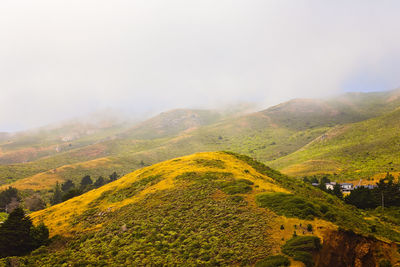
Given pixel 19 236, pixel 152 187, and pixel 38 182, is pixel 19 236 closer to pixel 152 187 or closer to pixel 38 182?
pixel 152 187

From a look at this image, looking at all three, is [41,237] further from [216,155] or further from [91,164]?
[91,164]

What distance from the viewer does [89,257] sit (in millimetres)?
25891

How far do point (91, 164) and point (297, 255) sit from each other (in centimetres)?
16383

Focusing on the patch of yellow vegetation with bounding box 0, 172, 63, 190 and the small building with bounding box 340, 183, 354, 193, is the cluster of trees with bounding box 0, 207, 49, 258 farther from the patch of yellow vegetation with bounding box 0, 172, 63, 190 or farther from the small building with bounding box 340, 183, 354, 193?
the patch of yellow vegetation with bounding box 0, 172, 63, 190

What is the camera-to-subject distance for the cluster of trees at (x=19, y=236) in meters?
29.4

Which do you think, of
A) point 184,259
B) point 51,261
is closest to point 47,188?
point 51,261

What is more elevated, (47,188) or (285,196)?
(285,196)

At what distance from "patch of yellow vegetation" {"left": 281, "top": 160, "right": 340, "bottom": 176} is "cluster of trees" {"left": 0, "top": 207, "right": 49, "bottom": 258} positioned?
358ft

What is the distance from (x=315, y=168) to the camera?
123 meters

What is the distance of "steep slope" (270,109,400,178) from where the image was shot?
4065 inches

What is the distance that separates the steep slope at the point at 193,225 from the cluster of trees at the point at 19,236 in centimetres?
189

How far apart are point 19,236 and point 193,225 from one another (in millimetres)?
22292

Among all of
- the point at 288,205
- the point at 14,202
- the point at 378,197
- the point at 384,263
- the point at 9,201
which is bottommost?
the point at 378,197

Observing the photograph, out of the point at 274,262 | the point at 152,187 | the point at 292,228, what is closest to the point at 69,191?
the point at 152,187
